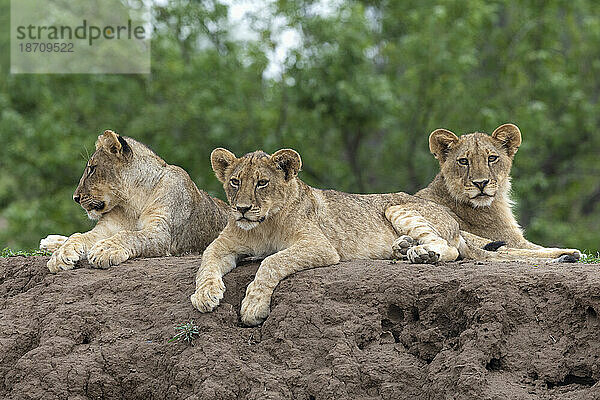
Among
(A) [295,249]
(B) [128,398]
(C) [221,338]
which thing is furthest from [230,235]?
(B) [128,398]

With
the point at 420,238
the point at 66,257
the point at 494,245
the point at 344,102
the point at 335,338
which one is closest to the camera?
the point at 335,338

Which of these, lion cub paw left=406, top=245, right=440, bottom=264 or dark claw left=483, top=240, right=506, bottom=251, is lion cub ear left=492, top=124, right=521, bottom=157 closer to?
dark claw left=483, top=240, right=506, bottom=251

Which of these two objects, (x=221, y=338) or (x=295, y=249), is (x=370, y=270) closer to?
(x=295, y=249)

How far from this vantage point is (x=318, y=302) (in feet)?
21.1

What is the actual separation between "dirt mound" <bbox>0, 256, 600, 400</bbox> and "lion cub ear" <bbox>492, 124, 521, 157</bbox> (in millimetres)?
2272

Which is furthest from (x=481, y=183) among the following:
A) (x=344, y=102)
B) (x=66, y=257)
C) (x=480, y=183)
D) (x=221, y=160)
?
(x=344, y=102)

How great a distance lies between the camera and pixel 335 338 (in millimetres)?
6184

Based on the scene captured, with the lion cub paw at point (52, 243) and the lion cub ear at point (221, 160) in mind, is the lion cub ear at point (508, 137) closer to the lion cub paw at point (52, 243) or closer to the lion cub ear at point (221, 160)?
the lion cub ear at point (221, 160)

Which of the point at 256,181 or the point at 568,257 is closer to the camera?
the point at 256,181

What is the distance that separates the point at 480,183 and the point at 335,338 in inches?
116

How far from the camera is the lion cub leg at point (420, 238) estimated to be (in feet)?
22.9

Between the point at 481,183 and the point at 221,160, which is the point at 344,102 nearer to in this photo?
the point at 481,183

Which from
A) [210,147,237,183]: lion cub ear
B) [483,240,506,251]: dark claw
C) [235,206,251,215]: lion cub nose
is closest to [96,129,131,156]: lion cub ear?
[210,147,237,183]: lion cub ear

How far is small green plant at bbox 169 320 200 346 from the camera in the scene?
639 centimetres
